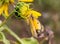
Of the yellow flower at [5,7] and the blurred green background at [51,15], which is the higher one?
the yellow flower at [5,7]

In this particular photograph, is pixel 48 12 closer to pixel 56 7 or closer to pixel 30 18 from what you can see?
pixel 56 7

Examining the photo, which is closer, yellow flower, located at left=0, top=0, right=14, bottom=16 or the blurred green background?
yellow flower, located at left=0, top=0, right=14, bottom=16

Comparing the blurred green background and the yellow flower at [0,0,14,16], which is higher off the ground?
the yellow flower at [0,0,14,16]

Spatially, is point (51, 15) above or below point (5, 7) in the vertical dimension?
below

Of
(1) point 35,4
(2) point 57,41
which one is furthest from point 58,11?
(1) point 35,4

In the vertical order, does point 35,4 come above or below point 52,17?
above

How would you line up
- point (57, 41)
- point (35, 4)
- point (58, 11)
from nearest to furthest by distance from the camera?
1. point (35, 4)
2. point (57, 41)
3. point (58, 11)

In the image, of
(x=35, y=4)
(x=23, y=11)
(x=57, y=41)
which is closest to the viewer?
(x=23, y=11)

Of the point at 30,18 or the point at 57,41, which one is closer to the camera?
the point at 30,18

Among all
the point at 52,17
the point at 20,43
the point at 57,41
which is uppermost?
the point at 20,43

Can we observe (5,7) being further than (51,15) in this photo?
No

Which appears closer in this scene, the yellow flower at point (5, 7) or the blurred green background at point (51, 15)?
the yellow flower at point (5, 7)
